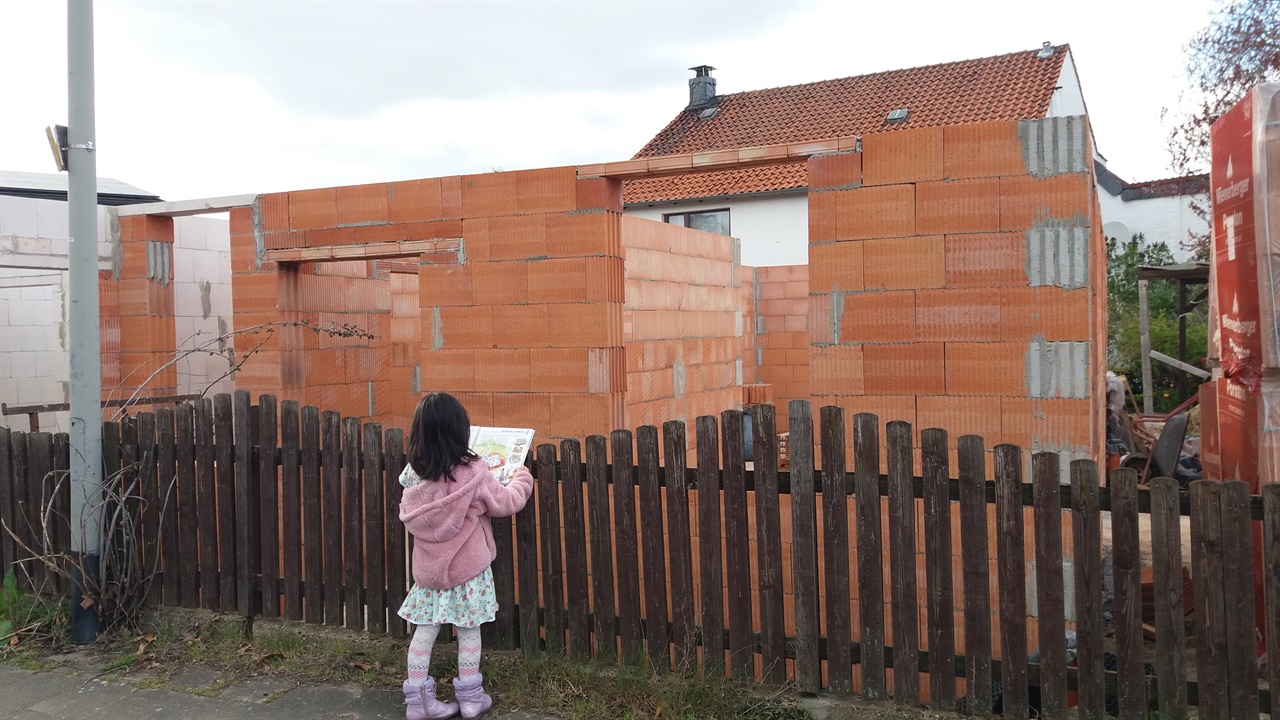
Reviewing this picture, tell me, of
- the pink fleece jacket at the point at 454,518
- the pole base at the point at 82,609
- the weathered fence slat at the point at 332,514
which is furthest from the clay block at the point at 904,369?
the pole base at the point at 82,609

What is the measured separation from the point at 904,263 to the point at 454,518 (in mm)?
2721

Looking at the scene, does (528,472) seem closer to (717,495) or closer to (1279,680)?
(717,495)

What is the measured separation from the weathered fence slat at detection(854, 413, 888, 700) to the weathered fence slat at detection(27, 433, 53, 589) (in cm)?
468

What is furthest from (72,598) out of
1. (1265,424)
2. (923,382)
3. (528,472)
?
(1265,424)

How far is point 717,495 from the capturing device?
4.20 m

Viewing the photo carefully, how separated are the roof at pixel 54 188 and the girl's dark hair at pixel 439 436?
11.4 m

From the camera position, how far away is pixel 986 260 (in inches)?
192

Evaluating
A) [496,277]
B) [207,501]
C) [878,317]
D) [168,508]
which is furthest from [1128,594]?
[168,508]

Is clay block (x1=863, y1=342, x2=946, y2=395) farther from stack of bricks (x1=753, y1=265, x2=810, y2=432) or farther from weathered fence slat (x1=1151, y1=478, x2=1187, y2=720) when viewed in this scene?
stack of bricks (x1=753, y1=265, x2=810, y2=432)

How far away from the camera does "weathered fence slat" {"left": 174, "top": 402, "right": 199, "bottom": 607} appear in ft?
17.6

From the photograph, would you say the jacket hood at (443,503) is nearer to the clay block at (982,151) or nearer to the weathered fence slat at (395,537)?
the weathered fence slat at (395,537)

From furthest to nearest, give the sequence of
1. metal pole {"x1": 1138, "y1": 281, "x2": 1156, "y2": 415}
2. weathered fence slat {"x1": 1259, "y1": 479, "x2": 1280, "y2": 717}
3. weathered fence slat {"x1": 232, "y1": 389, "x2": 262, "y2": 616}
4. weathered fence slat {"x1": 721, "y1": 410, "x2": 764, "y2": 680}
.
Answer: metal pole {"x1": 1138, "y1": 281, "x2": 1156, "y2": 415}, weathered fence slat {"x1": 232, "y1": 389, "x2": 262, "y2": 616}, weathered fence slat {"x1": 721, "y1": 410, "x2": 764, "y2": 680}, weathered fence slat {"x1": 1259, "y1": 479, "x2": 1280, "y2": 717}

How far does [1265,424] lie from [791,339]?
1002cm

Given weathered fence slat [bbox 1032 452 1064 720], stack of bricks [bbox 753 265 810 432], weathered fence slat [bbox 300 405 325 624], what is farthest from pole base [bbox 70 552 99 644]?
stack of bricks [bbox 753 265 810 432]
